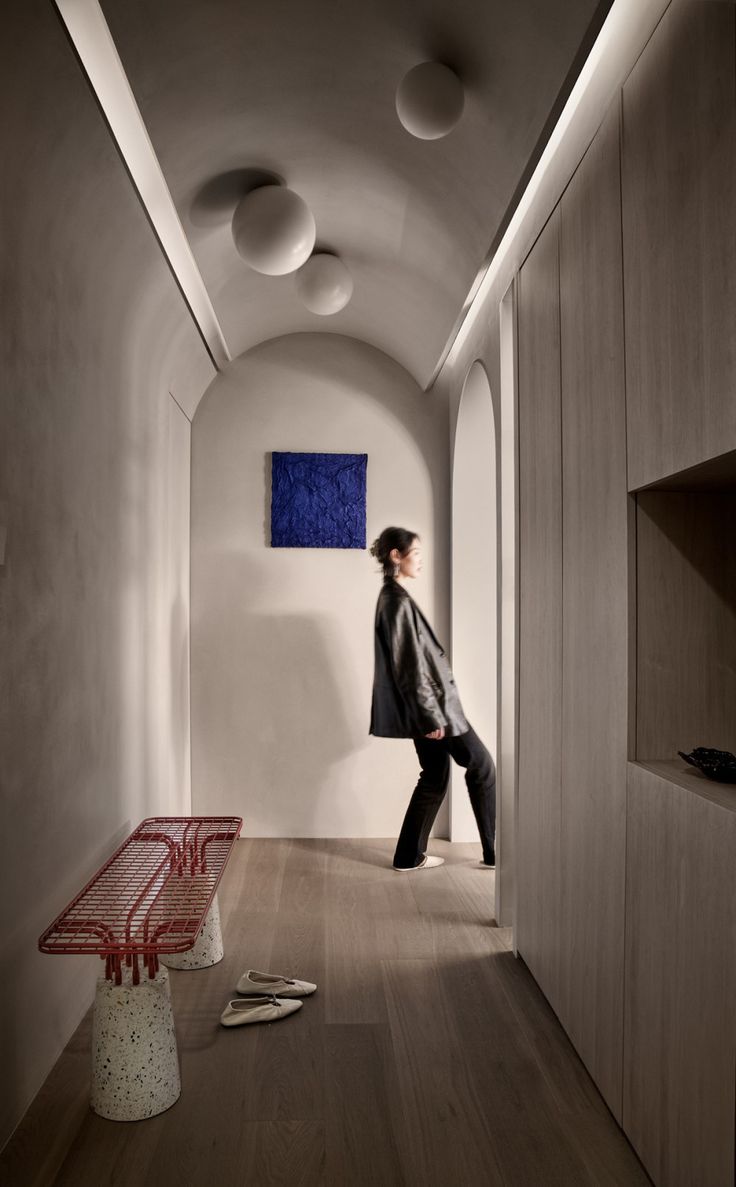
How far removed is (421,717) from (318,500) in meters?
1.39

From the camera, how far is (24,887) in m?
2.28

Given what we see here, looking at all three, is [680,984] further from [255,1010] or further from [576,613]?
[255,1010]

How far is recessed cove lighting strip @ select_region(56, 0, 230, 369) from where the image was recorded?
2059mm

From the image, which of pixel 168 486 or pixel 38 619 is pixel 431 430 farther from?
pixel 38 619

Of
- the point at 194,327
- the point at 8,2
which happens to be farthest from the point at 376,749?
the point at 8,2

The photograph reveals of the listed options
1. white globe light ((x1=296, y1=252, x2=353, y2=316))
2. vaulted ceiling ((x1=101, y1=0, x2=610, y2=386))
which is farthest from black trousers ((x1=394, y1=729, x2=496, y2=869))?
white globe light ((x1=296, y1=252, x2=353, y2=316))

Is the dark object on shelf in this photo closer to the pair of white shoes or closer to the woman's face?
the pair of white shoes

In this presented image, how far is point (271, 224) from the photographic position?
3.24 m

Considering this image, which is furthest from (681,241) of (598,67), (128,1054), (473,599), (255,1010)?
(473,599)

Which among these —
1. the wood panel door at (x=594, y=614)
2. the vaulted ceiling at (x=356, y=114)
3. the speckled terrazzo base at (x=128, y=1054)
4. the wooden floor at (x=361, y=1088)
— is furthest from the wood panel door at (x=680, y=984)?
the vaulted ceiling at (x=356, y=114)

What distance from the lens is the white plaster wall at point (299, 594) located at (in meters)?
4.90

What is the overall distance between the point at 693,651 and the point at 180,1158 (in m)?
1.61

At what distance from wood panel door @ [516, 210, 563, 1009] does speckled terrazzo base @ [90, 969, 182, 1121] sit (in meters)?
1.16

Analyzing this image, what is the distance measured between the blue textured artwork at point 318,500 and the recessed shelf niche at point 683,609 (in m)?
2.99
